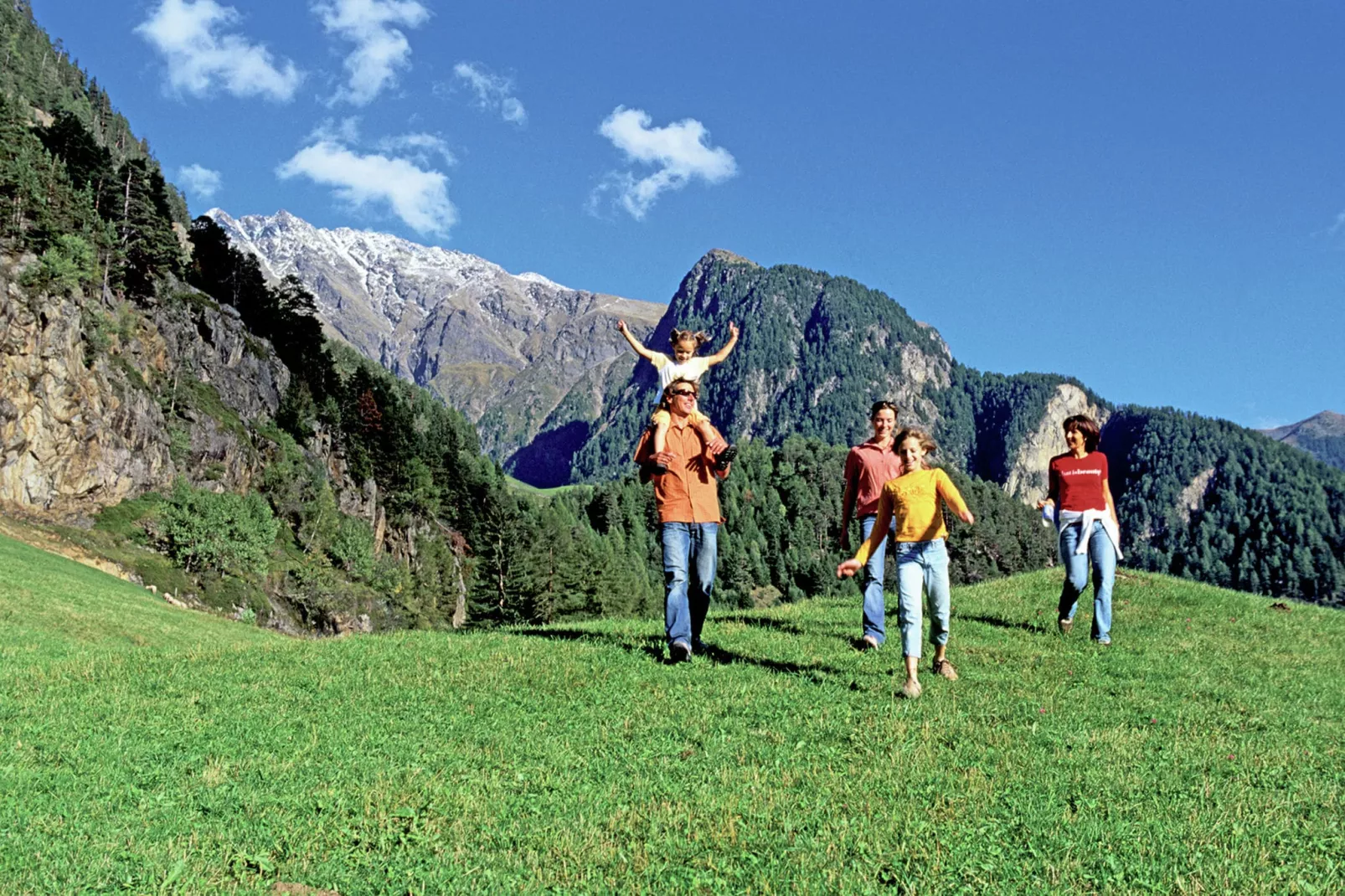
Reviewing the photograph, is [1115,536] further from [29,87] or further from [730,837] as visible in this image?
[29,87]

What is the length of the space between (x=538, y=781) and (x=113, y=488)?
2892 inches

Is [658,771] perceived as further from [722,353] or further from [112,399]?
[112,399]

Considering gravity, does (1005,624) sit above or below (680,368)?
below

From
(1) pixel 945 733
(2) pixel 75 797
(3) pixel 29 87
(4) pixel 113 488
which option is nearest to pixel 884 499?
(1) pixel 945 733

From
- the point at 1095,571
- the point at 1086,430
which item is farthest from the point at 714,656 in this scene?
the point at 1086,430

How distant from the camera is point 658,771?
23.7ft

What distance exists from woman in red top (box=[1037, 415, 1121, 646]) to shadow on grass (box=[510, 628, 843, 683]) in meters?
6.19

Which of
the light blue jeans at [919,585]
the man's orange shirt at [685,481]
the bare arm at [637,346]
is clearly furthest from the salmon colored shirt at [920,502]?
the bare arm at [637,346]

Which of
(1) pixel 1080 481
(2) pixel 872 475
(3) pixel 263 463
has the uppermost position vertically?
(3) pixel 263 463

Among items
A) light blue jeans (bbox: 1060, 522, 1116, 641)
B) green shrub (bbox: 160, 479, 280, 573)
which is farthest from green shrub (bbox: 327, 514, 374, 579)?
light blue jeans (bbox: 1060, 522, 1116, 641)

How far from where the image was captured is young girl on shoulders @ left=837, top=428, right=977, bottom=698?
1038cm

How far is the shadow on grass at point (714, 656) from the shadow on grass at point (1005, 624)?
5.95 metres

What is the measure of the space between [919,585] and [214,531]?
70553 mm

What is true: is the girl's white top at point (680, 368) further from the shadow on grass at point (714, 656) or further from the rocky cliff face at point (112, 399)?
the rocky cliff face at point (112, 399)
